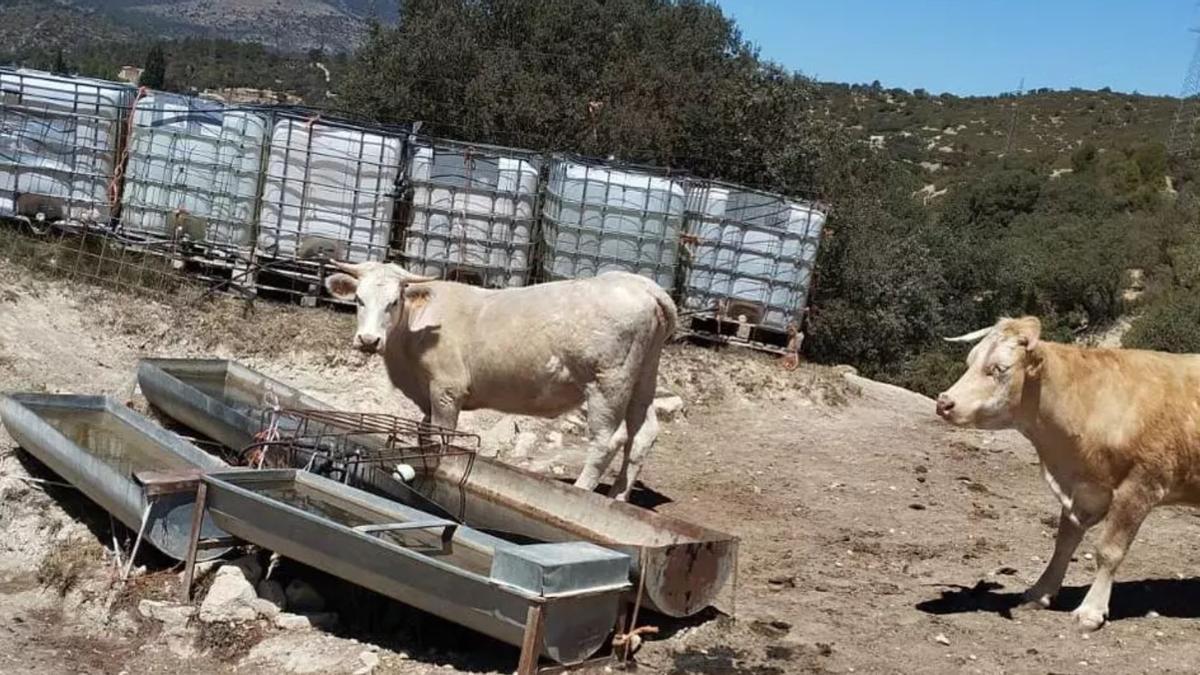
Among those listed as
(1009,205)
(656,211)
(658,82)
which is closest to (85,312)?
(656,211)

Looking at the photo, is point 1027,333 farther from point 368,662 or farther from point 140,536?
point 140,536

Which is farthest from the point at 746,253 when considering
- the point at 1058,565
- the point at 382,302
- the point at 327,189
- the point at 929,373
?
the point at 1058,565

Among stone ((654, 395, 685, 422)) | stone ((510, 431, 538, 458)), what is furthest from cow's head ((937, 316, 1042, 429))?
stone ((654, 395, 685, 422))

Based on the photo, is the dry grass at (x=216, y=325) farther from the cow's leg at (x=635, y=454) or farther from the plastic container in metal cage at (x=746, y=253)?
the plastic container in metal cage at (x=746, y=253)

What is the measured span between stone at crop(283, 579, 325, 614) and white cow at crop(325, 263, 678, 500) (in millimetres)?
2308

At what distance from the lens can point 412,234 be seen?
54.3 feet

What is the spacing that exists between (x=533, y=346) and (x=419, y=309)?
1103mm

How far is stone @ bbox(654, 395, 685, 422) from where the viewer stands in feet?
48.5

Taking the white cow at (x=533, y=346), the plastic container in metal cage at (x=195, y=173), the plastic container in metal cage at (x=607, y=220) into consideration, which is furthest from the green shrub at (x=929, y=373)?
the white cow at (x=533, y=346)

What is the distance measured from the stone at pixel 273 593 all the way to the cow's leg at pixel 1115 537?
514cm

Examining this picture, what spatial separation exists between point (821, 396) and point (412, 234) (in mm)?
6033

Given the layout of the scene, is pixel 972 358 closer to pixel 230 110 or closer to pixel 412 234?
pixel 412 234

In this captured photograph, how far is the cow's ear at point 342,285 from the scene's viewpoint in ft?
34.2

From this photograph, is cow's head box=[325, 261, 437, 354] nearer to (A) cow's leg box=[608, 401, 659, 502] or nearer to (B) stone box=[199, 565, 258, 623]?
(A) cow's leg box=[608, 401, 659, 502]
